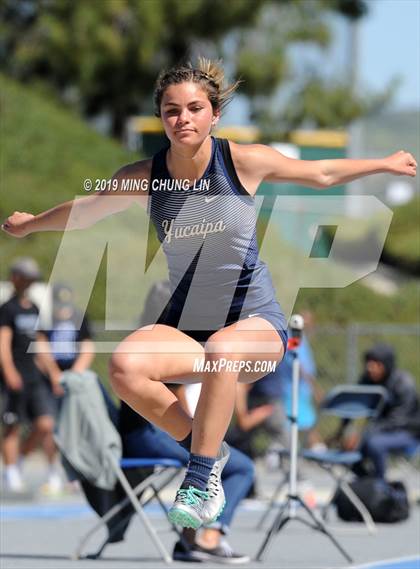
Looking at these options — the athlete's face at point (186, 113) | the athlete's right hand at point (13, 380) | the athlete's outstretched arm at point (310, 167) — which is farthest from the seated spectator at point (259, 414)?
the athlete's face at point (186, 113)

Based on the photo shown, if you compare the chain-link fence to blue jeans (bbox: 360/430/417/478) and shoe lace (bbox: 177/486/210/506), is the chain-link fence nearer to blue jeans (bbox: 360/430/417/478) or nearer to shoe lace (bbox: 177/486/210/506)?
blue jeans (bbox: 360/430/417/478)

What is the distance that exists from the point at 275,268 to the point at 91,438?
774 cm

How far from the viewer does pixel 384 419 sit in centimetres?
1132

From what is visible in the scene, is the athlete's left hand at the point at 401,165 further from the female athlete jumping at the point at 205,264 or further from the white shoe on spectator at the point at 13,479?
the white shoe on spectator at the point at 13,479

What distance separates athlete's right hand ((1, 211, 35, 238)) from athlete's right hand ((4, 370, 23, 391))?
247 inches

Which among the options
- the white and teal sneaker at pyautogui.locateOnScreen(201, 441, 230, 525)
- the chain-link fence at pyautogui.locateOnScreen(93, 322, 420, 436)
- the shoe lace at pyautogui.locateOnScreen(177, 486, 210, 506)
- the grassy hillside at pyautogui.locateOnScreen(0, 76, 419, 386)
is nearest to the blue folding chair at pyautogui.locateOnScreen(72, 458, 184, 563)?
the white and teal sneaker at pyautogui.locateOnScreen(201, 441, 230, 525)

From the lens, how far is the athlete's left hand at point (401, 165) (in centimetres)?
537

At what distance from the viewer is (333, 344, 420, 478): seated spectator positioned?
36.4 ft

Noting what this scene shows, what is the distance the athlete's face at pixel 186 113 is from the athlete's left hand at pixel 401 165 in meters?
0.74

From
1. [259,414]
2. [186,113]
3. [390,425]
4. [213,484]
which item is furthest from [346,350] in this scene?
[186,113]

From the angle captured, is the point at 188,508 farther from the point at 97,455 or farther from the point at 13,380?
the point at 13,380

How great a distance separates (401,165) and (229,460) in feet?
11.1

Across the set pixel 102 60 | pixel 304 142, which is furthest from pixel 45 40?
pixel 304 142

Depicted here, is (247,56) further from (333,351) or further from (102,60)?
(333,351)
